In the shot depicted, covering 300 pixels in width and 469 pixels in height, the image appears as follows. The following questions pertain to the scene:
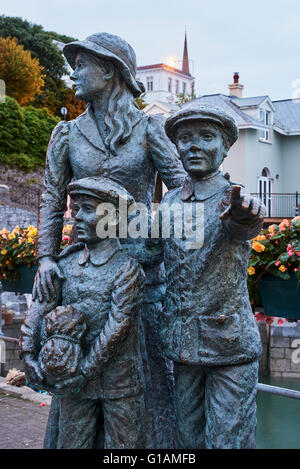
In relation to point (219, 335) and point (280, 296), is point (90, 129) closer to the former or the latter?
point (219, 335)

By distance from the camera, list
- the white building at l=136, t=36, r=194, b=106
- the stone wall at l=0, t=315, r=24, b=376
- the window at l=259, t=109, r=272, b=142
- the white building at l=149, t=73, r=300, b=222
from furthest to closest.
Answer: the white building at l=136, t=36, r=194, b=106, the window at l=259, t=109, r=272, b=142, the white building at l=149, t=73, r=300, b=222, the stone wall at l=0, t=315, r=24, b=376

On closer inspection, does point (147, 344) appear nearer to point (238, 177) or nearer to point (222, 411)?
point (222, 411)

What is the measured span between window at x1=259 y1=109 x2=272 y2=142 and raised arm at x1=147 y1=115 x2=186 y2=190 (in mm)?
24192

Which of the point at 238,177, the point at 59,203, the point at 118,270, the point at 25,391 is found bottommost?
the point at 25,391

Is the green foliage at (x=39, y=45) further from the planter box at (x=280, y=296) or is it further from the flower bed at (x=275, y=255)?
the planter box at (x=280, y=296)

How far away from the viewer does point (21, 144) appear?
27.2m

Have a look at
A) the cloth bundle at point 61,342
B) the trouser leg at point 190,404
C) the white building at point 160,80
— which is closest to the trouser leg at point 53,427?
the cloth bundle at point 61,342

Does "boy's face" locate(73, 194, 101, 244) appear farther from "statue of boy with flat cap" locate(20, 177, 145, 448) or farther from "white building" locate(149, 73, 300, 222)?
"white building" locate(149, 73, 300, 222)

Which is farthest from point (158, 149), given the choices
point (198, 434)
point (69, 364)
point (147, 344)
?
point (198, 434)

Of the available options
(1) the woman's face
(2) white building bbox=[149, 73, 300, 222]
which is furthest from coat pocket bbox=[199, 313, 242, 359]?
(2) white building bbox=[149, 73, 300, 222]

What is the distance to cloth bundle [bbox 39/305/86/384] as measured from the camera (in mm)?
2723

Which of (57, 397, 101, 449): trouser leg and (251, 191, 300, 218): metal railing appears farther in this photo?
(251, 191, 300, 218): metal railing

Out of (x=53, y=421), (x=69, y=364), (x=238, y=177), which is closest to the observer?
(x=69, y=364)
